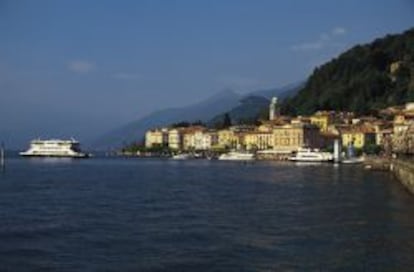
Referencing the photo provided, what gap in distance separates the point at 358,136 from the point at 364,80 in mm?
24237

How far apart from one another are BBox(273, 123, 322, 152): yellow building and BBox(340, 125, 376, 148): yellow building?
179 inches

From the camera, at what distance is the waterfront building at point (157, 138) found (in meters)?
176

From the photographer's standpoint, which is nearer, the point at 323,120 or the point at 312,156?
the point at 312,156

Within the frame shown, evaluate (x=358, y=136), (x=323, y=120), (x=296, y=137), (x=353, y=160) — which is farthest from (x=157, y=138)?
(x=353, y=160)

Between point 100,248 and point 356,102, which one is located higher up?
point 356,102

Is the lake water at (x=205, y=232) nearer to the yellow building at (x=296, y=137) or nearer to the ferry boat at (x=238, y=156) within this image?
the ferry boat at (x=238, y=156)

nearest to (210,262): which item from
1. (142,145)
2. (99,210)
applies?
(99,210)

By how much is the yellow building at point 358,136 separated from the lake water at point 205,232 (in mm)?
85460

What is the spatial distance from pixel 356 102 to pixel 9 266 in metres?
133

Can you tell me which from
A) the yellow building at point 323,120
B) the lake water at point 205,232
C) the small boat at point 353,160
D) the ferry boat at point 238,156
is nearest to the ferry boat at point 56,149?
the ferry boat at point 238,156

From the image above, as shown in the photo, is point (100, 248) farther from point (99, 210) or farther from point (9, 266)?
point (99, 210)

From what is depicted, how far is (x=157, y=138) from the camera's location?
585ft

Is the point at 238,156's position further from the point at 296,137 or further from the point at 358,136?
the point at 358,136

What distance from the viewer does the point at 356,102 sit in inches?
5832
